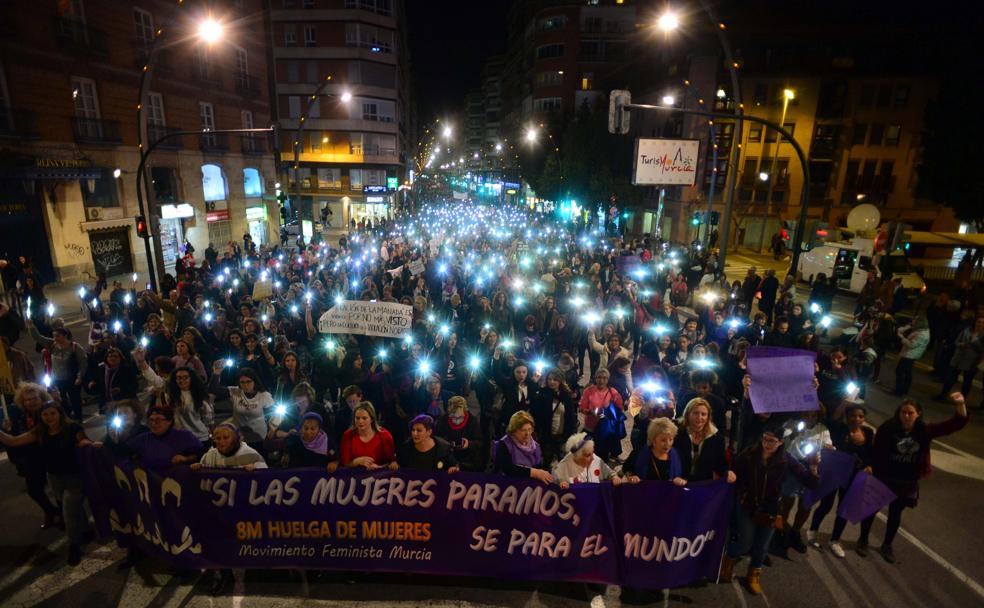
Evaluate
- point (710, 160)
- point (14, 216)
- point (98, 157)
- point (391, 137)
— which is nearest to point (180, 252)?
point (98, 157)

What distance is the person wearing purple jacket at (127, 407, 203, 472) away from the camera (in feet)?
16.4

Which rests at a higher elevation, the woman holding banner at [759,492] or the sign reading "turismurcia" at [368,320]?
the sign reading "turismurcia" at [368,320]

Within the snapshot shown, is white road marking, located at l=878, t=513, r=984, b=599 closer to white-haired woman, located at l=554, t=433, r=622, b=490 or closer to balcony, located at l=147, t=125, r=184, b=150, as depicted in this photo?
white-haired woman, located at l=554, t=433, r=622, b=490

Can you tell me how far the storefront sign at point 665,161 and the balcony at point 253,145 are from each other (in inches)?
982

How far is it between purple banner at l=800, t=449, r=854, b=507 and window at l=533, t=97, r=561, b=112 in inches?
2705

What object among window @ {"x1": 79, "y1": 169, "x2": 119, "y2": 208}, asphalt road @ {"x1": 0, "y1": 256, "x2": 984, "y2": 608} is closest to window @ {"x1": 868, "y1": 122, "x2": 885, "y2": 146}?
asphalt road @ {"x1": 0, "y1": 256, "x2": 984, "y2": 608}

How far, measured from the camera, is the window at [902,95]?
35.0 meters

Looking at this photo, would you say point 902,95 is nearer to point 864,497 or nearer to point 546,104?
point 864,497

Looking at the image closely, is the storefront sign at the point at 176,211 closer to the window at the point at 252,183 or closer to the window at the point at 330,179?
the window at the point at 252,183

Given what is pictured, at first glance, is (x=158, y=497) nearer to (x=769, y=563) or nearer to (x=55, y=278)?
(x=769, y=563)

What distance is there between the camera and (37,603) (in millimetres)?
4777

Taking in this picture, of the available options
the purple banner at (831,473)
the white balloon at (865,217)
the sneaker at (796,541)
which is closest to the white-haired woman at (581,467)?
the purple banner at (831,473)

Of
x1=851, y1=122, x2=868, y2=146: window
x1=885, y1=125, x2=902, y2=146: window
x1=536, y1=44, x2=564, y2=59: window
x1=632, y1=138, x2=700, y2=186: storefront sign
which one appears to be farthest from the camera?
x1=536, y1=44, x2=564, y2=59: window

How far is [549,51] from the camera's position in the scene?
67688 millimetres
